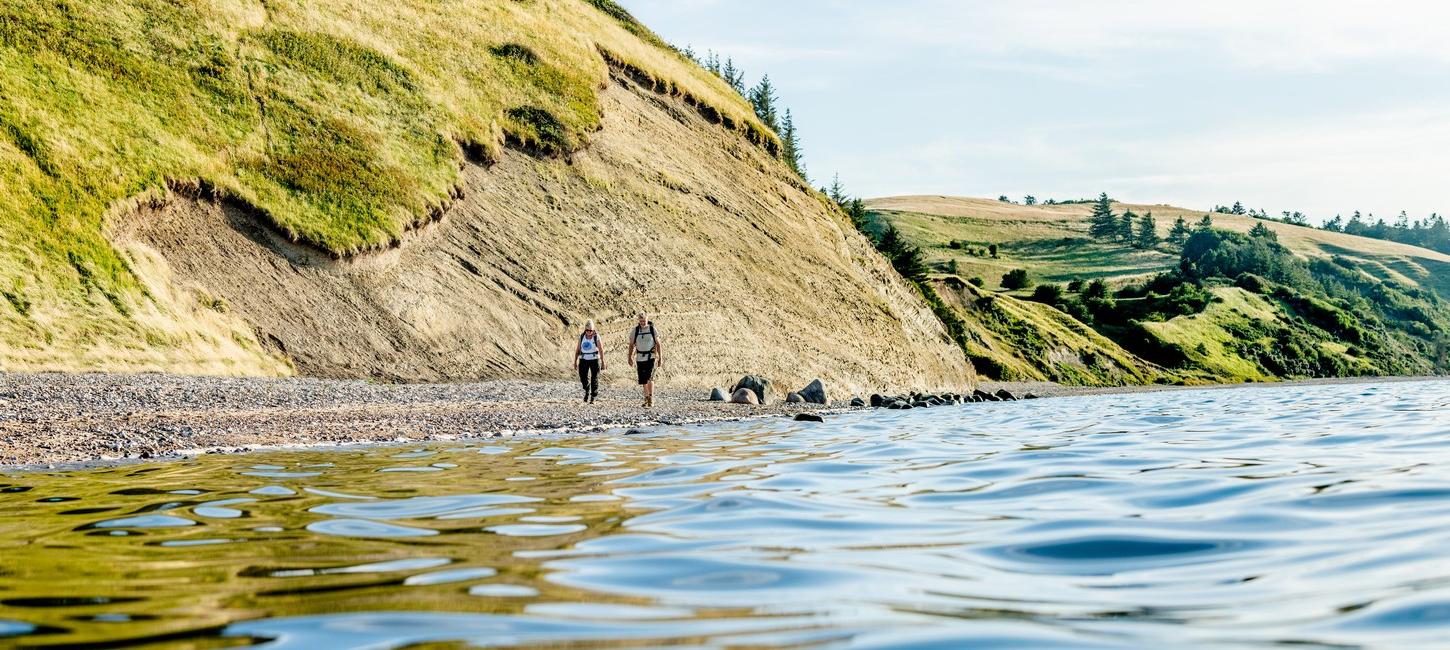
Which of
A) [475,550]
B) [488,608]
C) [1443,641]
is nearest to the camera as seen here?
[1443,641]

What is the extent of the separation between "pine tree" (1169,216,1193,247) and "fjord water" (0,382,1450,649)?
6464 inches

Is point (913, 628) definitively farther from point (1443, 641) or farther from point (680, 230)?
point (680, 230)

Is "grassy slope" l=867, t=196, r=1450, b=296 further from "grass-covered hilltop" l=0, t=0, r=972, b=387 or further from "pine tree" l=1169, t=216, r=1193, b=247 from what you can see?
"grass-covered hilltop" l=0, t=0, r=972, b=387

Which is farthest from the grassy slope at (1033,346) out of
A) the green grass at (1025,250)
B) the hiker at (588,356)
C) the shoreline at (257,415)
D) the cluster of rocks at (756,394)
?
the green grass at (1025,250)

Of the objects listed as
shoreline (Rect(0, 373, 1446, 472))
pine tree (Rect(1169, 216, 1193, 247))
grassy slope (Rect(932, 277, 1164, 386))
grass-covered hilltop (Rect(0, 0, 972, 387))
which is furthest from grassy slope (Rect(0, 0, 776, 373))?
pine tree (Rect(1169, 216, 1193, 247))

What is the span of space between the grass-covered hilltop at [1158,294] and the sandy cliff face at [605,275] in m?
16.6

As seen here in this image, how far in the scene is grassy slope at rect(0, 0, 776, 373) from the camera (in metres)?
27.2

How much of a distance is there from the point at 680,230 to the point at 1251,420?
30.7 meters

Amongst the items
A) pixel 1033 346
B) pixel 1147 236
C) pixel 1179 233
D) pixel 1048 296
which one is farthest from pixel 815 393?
pixel 1179 233

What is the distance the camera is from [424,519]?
7.16 metres

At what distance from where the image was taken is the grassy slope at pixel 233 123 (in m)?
27.2

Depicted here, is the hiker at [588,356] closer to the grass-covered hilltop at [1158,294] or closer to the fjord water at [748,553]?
the fjord water at [748,553]

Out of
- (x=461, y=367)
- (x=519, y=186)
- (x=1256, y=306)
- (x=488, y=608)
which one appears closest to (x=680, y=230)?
(x=519, y=186)

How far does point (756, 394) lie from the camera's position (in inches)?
1266
